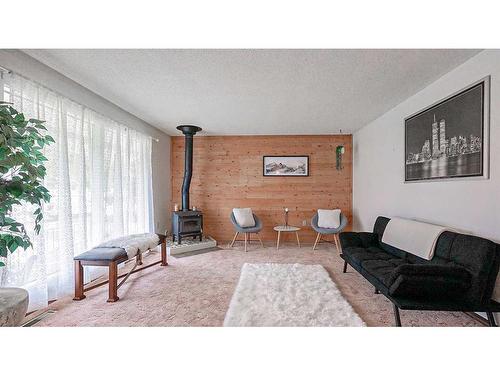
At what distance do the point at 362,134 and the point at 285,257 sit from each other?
2864 mm

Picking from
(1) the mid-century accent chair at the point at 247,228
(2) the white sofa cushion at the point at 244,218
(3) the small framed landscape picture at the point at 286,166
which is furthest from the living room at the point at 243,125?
(3) the small framed landscape picture at the point at 286,166

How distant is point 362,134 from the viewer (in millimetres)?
4652

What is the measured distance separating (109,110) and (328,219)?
4.15m

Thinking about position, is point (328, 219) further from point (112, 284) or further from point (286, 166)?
point (112, 284)

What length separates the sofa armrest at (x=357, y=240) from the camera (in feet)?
10.5

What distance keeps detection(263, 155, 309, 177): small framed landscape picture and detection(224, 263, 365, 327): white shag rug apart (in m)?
2.47

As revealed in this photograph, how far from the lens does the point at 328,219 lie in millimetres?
4594

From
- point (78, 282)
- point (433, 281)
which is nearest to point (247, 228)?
point (78, 282)

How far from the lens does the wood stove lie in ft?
14.8

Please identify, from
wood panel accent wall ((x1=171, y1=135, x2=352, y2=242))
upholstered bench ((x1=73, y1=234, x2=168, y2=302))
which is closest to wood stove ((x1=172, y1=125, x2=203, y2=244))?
wood panel accent wall ((x1=171, y1=135, x2=352, y2=242))

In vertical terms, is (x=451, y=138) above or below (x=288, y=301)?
above

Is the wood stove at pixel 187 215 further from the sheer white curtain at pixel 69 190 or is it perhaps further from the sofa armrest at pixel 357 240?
the sofa armrest at pixel 357 240
